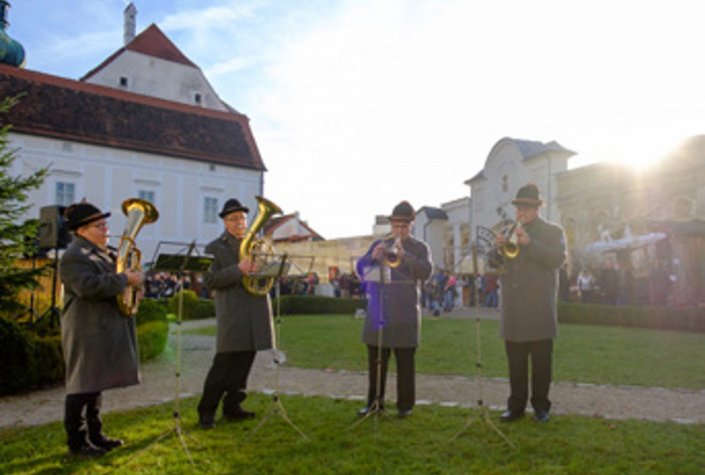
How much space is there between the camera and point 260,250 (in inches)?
237

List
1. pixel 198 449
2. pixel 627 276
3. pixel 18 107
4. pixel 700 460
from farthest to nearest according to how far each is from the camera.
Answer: pixel 18 107 < pixel 627 276 < pixel 198 449 < pixel 700 460

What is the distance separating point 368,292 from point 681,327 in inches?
557

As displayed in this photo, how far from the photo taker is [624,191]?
2712 centimetres

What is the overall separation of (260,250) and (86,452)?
7.50ft

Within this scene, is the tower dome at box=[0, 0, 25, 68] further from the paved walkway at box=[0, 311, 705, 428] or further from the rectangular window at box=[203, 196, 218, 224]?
the paved walkway at box=[0, 311, 705, 428]

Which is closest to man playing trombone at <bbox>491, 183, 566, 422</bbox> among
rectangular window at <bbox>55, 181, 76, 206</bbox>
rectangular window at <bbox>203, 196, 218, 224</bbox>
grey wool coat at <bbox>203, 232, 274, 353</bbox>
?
grey wool coat at <bbox>203, 232, 274, 353</bbox>

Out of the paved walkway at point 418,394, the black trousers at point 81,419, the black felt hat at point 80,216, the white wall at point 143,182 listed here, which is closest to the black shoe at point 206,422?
the black trousers at point 81,419

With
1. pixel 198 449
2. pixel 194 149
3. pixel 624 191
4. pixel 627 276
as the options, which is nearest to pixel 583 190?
pixel 624 191

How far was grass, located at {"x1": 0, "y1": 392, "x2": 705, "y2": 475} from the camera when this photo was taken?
496cm

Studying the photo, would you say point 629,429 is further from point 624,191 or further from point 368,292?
point 624,191

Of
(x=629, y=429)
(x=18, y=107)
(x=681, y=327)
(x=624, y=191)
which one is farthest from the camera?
(x=18, y=107)

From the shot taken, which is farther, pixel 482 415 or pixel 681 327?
pixel 681 327

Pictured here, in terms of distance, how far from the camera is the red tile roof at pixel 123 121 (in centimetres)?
3136

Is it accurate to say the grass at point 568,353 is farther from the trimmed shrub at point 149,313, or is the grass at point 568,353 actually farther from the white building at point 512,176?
the white building at point 512,176
